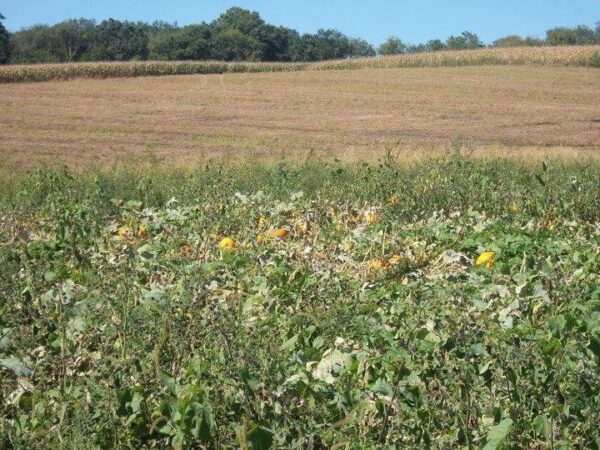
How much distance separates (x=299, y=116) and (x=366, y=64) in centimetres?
2777

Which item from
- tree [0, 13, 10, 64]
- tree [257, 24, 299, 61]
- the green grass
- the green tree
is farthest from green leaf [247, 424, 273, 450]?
tree [257, 24, 299, 61]

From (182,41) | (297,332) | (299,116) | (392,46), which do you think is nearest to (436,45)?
(392,46)

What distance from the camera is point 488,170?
9891 millimetres

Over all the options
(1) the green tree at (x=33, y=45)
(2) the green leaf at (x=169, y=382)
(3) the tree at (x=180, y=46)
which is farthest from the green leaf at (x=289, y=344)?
(3) the tree at (x=180, y=46)

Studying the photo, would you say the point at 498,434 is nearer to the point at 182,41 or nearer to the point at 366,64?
the point at 366,64

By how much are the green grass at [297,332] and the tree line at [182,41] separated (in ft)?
200

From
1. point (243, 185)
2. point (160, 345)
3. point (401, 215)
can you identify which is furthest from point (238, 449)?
point (243, 185)

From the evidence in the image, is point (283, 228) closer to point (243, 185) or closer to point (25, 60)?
point (243, 185)

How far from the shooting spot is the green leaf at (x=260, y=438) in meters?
3.37

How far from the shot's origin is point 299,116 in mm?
27891

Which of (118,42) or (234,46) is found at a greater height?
(118,42)

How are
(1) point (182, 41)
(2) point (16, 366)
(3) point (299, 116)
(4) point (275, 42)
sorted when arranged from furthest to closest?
(4) point (275, 42), (1) point (182, 41), (3) point (299, 116), (2) point (16, 366)

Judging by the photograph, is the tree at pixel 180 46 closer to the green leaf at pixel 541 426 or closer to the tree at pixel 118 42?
the tree at pixel 118 42

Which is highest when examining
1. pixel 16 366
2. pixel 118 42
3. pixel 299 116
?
pixel 118 42
